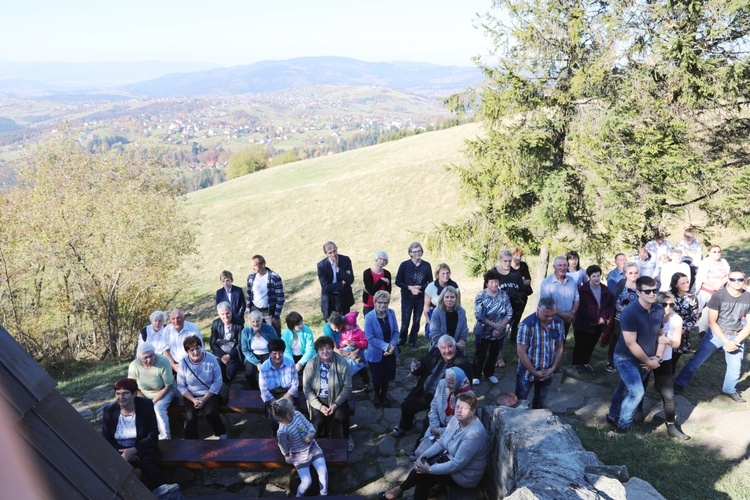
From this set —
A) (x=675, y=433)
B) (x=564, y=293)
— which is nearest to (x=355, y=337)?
(x=564, y=293)

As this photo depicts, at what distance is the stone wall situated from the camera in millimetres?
3951

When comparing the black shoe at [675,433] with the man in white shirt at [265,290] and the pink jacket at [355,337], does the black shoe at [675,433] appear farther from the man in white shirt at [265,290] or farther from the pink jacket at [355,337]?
the man in white shirt at [265,290]

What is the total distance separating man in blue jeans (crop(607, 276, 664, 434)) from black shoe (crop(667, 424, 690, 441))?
19.4 inches

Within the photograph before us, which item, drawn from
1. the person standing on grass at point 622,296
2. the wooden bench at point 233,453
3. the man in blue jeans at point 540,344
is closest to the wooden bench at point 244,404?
the wooden bench at point 233,453

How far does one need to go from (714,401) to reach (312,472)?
19.6 feet

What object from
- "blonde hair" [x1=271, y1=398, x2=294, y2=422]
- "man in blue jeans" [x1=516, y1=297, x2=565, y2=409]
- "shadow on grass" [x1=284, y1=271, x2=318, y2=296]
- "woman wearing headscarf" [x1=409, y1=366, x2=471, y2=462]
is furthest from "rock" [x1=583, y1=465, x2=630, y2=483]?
"shadow on grass" [x1=284, y1=271, x2=318, y2=296]

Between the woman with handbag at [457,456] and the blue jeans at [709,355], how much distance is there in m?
4.21

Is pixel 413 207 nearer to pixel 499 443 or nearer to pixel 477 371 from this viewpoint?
pixel 477 371

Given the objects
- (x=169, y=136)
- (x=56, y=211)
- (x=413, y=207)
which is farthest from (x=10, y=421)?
(x=169, y=136)

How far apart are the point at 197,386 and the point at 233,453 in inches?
50.0

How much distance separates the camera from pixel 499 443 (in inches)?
203

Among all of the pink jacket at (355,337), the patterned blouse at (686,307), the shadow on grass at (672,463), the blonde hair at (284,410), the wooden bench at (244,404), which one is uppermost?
the patterned blouse at (686,307)

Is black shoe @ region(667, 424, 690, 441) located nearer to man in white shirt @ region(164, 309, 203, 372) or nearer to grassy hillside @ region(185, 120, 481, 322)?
man in white shirt @ region(164, 309, 203, 372)

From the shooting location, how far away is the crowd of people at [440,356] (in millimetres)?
5352
